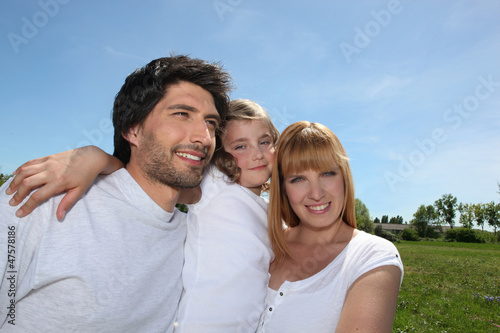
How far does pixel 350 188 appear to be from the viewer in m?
3.06

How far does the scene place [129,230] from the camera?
242cm

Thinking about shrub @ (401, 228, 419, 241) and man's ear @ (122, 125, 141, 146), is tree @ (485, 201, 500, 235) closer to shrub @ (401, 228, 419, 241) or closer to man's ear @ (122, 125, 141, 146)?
shrub @ (401, 228, 419, 241)

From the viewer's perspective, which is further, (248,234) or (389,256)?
(248,234)

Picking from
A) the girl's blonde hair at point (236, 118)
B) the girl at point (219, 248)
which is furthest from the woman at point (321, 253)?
the girl's blonde hair at point (236, 118)

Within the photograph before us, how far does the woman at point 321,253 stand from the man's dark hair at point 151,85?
96 centimetres

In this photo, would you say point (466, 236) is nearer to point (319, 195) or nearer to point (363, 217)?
point (363, 217)

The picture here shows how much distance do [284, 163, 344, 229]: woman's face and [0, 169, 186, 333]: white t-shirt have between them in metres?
1.29

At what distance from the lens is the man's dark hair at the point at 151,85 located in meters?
2.92

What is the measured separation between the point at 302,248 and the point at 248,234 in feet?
2.39

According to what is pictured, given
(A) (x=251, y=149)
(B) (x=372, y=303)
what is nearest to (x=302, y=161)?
(A) (x=251, y=149)

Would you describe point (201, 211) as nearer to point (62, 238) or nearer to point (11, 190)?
point (62, 238)

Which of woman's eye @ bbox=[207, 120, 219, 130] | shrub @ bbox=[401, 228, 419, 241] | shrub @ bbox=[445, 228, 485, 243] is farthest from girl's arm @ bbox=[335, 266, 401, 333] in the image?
shrub @ bbox=[401, 228, 419, 241]

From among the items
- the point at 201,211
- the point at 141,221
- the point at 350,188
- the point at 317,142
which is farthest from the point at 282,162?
the point at 141,221

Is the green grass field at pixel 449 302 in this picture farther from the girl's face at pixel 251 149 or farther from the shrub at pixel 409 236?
the shrub at pixel 409 236
